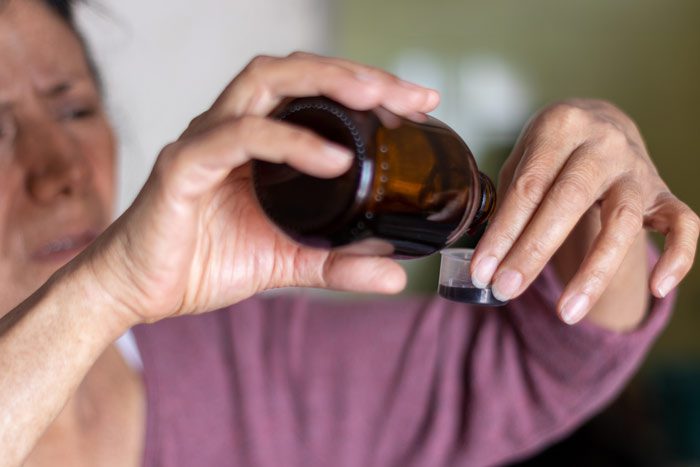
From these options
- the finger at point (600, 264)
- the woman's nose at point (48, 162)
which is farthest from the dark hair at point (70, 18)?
the finger at point (600, 264)

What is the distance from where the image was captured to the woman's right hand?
545 millimetres

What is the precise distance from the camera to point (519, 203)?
0.63 meters

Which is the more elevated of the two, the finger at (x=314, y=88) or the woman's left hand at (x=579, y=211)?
the finger at (x=314, y=88)

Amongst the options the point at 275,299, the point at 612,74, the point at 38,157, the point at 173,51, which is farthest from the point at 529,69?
the point at 38,157

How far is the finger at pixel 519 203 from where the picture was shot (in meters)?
0.62

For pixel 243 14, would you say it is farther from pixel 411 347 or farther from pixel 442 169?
pixel 442 169

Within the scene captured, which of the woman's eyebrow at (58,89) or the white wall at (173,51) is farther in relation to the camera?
the white wall at (173,51)

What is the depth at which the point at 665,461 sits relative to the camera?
2.54 meters

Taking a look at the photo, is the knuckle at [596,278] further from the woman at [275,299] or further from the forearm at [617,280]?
the forearm at [617,280]

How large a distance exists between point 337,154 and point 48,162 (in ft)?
1.79

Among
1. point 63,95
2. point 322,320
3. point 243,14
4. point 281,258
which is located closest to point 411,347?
point 322,320

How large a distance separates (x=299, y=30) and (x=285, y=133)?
1.66 m

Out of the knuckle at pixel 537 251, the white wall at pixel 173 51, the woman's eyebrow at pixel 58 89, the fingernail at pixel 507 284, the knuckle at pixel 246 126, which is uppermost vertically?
the knuckle at pixel 246 126

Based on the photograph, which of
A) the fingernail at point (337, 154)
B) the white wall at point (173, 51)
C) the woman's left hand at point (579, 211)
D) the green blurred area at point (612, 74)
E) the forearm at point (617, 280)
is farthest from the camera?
the green blurred area at point (612, 74)
